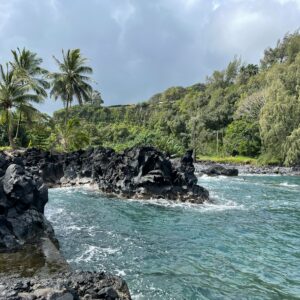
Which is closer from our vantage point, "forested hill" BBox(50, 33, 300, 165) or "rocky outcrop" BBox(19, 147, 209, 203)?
"rocky outcrop" BBox(19, 147, 209, 203)

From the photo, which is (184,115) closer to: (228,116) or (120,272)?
(228,116)

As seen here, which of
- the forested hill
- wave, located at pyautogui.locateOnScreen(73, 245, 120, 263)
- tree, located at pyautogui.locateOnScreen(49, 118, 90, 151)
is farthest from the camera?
the forested hill

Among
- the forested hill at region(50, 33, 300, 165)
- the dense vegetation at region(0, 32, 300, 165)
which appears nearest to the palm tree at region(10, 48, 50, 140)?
the dense vegetation at region(0, 32, 300, 165)

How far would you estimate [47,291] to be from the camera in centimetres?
654

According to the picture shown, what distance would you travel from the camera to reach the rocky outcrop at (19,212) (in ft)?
42.7

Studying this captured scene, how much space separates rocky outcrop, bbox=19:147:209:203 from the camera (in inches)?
1140

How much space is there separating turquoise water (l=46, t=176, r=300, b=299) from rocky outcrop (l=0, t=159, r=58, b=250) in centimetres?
132

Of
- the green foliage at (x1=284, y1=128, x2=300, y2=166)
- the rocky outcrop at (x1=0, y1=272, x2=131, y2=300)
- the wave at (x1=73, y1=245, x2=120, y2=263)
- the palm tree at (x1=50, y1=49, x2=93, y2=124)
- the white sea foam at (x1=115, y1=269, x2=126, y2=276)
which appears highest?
the palm tree at (x1=50, y1=49, x2=93, y2=124)

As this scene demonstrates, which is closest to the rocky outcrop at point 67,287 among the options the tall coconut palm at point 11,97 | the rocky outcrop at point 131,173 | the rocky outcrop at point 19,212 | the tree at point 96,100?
the rocky outcrop at point 19,212

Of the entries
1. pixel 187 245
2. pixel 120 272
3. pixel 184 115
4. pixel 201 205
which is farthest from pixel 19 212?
pixel 184 115

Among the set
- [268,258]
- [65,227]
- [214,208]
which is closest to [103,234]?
[65,227]

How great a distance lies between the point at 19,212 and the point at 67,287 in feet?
26.2

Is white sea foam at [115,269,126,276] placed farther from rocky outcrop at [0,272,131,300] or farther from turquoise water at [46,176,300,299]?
rocky outcrop at [0,272,131,300]

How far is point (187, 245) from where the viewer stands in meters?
15.0
